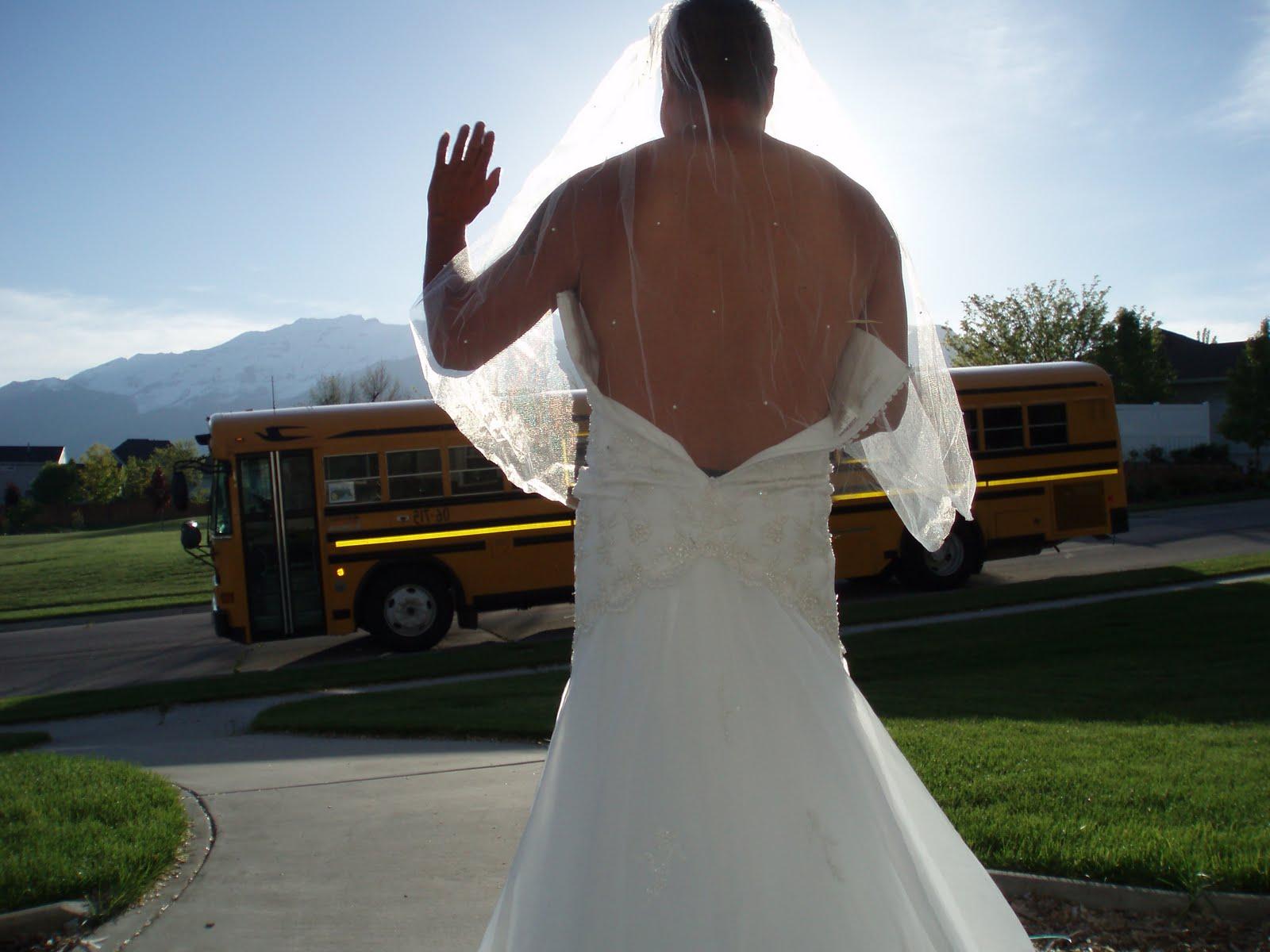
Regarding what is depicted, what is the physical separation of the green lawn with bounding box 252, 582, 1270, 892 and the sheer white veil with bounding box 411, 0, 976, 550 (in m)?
1.65

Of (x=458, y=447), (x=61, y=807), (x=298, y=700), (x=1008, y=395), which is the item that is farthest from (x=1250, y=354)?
(x=61, y=807)

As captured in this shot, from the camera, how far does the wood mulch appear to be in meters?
3.20

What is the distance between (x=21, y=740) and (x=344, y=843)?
5010 millimetres

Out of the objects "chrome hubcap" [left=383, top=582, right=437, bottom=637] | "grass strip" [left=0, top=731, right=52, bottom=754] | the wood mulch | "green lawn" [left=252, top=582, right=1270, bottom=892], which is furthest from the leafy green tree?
the wood mulch

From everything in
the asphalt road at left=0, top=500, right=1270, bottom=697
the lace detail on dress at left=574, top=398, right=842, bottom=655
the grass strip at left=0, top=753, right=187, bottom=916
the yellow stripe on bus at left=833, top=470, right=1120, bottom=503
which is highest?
the lace detail on dress at left=574, top=398, right=842, bottom=655

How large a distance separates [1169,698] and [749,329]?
6.32m

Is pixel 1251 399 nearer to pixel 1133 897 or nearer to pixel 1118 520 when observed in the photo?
pixel 1118 520

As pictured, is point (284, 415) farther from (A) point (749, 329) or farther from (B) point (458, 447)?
(A) point (749, 329)

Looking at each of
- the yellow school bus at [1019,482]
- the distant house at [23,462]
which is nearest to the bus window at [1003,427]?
A: the yellow school bus at [1019,482]

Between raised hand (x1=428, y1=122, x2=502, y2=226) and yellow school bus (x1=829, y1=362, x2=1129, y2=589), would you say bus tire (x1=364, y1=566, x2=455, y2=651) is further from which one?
raised hand (x1=428, y1=122, x2=502, y2=226)

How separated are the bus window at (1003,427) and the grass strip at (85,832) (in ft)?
39.8

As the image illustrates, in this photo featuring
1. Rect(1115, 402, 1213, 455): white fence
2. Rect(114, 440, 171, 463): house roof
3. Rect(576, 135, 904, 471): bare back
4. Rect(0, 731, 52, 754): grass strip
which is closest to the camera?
Rect(576, 135, 904, 471): bare back

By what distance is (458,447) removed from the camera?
13.7m

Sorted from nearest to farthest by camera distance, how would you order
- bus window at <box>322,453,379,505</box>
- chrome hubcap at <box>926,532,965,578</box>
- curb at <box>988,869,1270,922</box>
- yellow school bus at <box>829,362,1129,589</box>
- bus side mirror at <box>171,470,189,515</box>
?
1. curb at <box>988,869,1270,922</box>
2. bus side mirror at <box>171,470,189,515</box>
3. bus window at <box>322,453,379,505</box>
4. yellow school bus at <box>829,362,1129,589</box>
5. chrome hubcap at <box>926,532,965,578</box>
